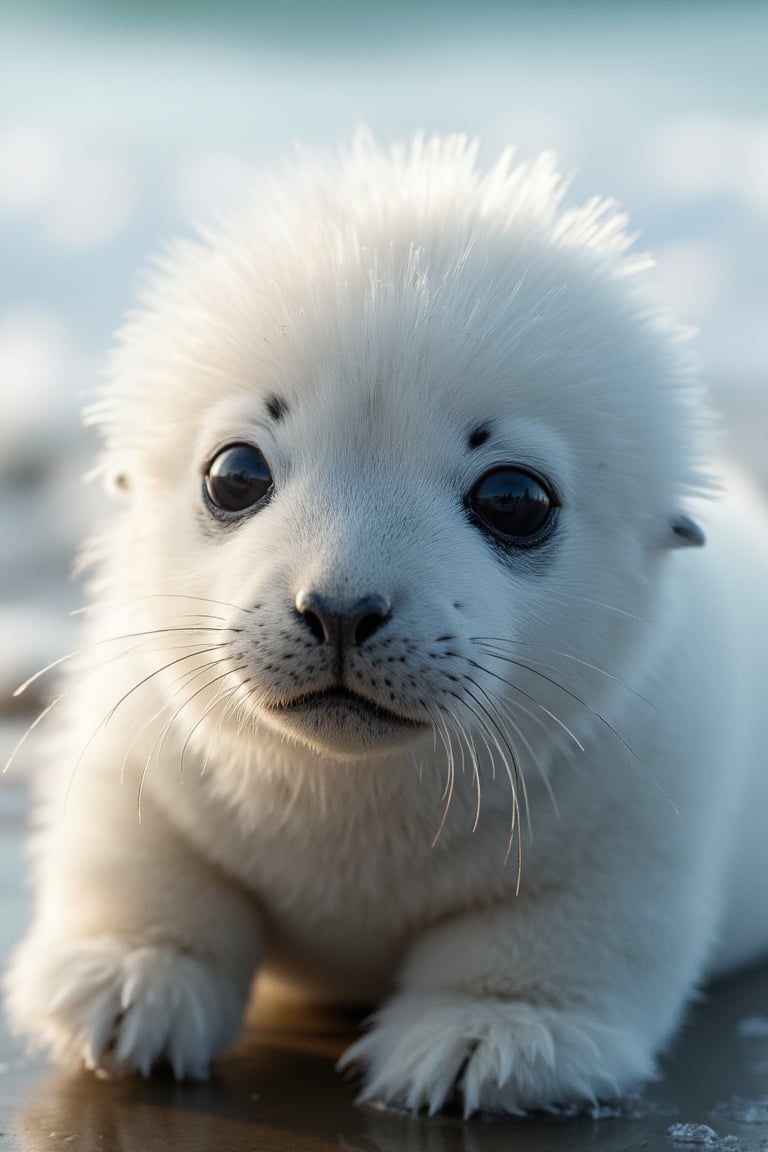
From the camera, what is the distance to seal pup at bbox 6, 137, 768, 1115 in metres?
2.92

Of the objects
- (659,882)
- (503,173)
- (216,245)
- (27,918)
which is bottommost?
(27,918)

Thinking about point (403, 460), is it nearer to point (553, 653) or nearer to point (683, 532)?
point (553, 653)

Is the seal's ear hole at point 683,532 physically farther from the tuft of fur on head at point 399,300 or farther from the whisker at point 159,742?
the whisker at point 159,742

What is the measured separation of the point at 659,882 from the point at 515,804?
0.43 meters

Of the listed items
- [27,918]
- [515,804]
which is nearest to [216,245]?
[515,804]

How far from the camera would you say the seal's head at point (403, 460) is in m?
2.81

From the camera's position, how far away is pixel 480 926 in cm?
329

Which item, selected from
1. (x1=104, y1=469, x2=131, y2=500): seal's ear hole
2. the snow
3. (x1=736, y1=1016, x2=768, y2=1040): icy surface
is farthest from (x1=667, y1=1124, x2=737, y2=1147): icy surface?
(x1=104, y1=469, x2=131, y2=500): seal's ear hole

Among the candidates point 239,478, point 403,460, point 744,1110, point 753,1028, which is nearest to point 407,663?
point 403,460

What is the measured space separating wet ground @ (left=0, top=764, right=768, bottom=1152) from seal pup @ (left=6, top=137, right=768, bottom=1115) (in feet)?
0.25

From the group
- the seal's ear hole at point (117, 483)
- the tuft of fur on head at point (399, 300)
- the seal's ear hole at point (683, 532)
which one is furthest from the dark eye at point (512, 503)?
the seal's ear hole at point (117, 483)

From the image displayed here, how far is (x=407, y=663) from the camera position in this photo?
274 cm

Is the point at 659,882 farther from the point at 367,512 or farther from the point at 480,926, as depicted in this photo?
the point at 367,512

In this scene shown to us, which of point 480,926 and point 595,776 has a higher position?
point 595,776
